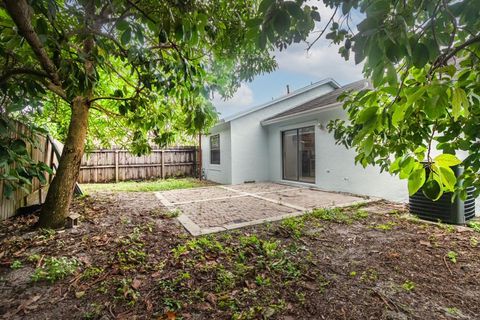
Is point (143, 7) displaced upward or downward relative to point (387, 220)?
upward

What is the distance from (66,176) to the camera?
402 centimetres

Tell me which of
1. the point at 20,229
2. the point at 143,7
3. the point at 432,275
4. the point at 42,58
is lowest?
the point at 432,275

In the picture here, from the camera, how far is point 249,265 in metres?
2.87

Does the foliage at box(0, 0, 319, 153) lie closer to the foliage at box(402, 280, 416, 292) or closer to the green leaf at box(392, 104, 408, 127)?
the green leaf at box(392, 104, 408, 127)

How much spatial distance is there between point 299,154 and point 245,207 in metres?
4.34

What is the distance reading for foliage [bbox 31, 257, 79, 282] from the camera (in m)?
2.54

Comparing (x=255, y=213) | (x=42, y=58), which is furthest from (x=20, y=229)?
(x=255, y=213)

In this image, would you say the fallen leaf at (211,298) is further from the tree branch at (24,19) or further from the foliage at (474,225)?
the foliage at (474,225)

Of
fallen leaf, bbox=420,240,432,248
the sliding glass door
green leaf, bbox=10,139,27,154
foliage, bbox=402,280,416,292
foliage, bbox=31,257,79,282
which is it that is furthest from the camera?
the sliding glass door

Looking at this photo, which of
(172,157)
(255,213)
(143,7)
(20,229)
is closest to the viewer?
(143,7)

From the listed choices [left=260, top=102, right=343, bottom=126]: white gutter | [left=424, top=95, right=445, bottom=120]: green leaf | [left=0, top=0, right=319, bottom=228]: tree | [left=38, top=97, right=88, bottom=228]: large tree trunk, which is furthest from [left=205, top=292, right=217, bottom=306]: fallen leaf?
[left=260, top=102, right=343, bottom=126]: white gutter

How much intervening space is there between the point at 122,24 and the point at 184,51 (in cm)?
105

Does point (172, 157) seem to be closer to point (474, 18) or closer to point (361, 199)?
point (361, 199)

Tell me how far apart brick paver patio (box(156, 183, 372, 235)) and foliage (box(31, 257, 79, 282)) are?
1.68m
